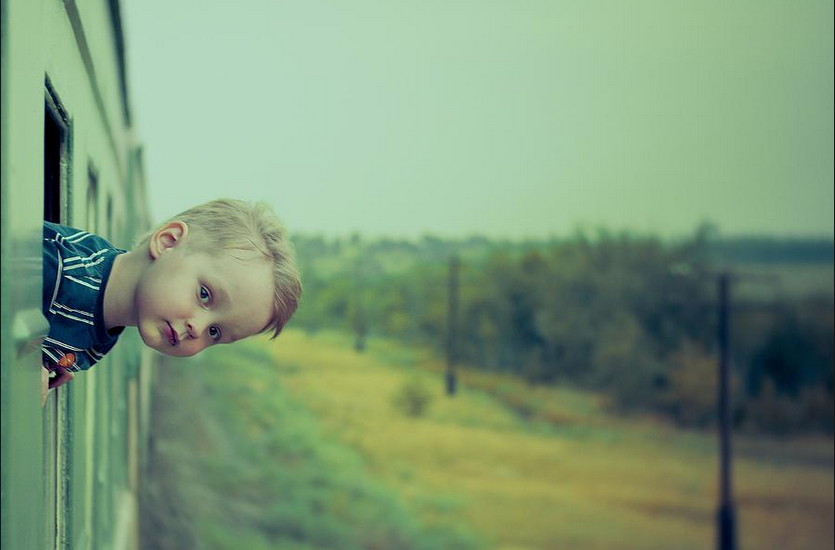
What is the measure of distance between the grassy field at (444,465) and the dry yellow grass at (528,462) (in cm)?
4

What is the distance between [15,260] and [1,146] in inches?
3.8

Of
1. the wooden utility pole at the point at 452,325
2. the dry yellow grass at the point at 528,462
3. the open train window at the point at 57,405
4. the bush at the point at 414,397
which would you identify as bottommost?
the dry yellow grass at the point at 528,462

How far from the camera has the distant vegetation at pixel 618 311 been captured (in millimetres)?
28562

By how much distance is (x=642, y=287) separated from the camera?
105 feet

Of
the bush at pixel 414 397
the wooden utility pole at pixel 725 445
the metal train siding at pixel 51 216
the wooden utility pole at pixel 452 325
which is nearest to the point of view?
the metal train siding at pixel 51 216

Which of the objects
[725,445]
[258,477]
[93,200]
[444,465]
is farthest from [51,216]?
[444,465]

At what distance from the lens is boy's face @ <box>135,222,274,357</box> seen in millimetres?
1459

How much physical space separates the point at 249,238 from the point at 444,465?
3055 centimetres

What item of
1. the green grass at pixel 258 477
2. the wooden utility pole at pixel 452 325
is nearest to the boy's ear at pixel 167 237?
the green grass at pixel 258 477

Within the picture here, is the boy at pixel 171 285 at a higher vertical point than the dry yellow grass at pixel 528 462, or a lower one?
higher

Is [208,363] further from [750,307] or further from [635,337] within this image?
[750,307]

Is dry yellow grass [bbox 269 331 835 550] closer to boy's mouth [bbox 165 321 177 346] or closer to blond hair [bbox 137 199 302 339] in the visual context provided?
blond hair [bbox 137 199 302 339]

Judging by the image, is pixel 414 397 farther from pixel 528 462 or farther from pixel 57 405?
pixel 57 405

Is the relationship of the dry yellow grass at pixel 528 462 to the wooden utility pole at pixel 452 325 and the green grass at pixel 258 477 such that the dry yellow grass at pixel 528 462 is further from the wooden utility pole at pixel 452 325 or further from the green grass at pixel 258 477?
the green grass at pixel 258 477
